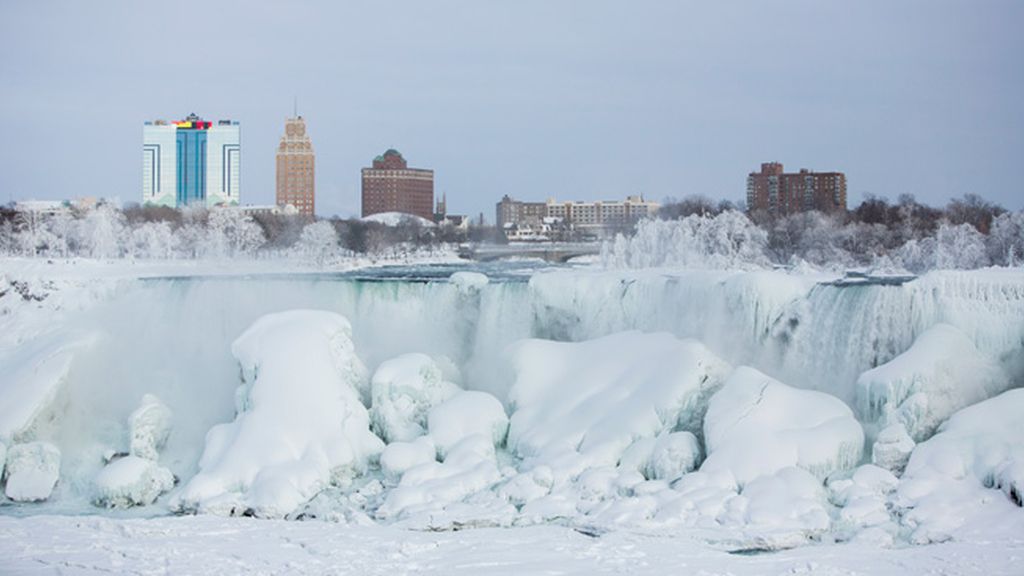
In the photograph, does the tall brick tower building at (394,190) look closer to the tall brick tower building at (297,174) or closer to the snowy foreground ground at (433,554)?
the tall brick tower building at (297,174)

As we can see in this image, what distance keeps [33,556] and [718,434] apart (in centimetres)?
996

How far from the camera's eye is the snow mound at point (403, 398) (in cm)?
1956

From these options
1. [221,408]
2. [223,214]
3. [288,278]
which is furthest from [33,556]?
[223,214]

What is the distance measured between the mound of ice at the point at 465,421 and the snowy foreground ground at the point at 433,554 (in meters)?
4.01

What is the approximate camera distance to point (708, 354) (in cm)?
1919

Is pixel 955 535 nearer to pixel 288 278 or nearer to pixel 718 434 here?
pixel 718 434

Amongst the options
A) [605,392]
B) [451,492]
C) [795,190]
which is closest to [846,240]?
[795,190]

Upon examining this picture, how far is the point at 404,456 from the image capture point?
17906 mm

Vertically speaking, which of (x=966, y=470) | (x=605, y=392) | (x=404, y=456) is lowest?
(x=404, y=456)

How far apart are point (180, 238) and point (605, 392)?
1790 inches

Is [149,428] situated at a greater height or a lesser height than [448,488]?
greater

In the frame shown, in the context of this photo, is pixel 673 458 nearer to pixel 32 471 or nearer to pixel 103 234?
pixel 32 471

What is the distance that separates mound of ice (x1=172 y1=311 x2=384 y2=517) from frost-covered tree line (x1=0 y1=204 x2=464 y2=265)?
33204 mm

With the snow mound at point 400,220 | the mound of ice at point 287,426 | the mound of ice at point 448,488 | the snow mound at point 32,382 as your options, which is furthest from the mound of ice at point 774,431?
the snow mound at point 400,220
